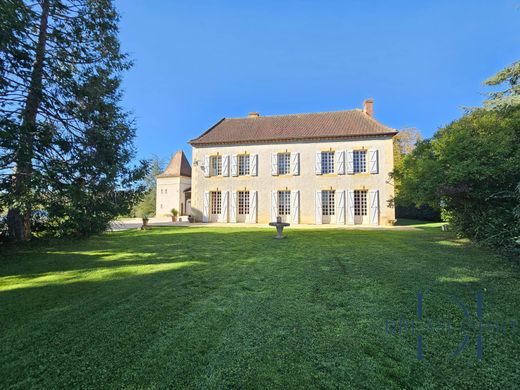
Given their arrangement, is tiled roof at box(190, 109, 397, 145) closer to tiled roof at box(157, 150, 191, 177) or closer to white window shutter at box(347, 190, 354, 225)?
white window shutter at box(347, 190, 354, 225)

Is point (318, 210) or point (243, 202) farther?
point (243, 202)

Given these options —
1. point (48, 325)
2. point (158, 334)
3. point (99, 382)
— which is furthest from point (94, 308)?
point (99, 382)

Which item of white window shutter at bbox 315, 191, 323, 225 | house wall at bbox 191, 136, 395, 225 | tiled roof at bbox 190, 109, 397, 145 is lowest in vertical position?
white window shutter at bbox 315, 191, 323, 225

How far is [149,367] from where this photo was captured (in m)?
2.19

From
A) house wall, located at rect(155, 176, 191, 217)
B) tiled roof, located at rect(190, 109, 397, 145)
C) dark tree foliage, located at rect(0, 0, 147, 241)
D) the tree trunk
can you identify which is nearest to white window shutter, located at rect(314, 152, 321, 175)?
tiled roof, located at rect(190, 109, 397, 145)

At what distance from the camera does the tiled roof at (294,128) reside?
1672cm

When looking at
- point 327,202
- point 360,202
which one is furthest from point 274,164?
point 360,202

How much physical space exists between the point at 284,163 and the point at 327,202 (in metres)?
4.10

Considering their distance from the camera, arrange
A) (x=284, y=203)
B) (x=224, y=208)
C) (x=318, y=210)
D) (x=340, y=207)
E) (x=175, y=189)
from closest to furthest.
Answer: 1. (x=340, y=207)
2. (x=318, y=210)
3. (x=284, y=203)
4. (x=224, y=208)
5. (x=175, y=189)

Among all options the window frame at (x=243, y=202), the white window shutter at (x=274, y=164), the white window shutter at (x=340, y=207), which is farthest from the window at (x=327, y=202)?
the window frame at (x=243, y=202)

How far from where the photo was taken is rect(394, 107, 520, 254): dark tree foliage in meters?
6.39

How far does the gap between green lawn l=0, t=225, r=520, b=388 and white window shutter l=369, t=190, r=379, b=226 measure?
9.95m

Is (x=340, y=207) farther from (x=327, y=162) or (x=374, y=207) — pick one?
(x=327, y=162)

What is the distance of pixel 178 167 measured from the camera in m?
24.2
